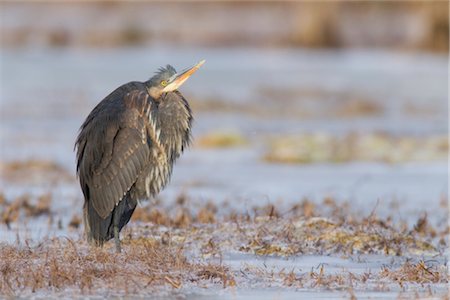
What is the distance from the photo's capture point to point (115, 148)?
24.9ft

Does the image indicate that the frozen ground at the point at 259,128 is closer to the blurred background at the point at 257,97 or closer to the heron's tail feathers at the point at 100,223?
the blurred background at the point at 257,97

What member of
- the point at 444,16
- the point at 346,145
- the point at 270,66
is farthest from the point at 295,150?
the point at 444,16

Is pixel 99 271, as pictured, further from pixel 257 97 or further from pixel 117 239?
pixel 257 97

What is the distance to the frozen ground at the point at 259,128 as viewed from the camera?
782 centimetres

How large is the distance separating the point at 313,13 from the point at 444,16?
5.20m

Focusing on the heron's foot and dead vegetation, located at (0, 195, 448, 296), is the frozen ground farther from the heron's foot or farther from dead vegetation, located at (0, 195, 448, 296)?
the heron's foot

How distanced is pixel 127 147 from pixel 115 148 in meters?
0.10

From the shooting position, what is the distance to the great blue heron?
7.55m

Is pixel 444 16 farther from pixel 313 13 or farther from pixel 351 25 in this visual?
pixel 351 25

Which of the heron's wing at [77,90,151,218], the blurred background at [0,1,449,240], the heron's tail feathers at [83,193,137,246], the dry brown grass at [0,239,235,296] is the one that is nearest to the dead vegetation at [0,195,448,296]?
the dry brown grass at [0,239,235,296]

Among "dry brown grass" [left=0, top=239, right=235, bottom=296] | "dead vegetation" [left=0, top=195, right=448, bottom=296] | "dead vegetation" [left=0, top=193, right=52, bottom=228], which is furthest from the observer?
"dead vegetation" [left=0, top=193, right=52, bottom=228]

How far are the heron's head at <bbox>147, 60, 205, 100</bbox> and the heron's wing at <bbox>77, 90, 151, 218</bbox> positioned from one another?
0.16m

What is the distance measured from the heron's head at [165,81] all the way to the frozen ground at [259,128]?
125 cm

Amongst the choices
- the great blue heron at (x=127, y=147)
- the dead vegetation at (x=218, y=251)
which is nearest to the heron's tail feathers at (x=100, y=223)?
the great blue heron at (x=127, y=147)
